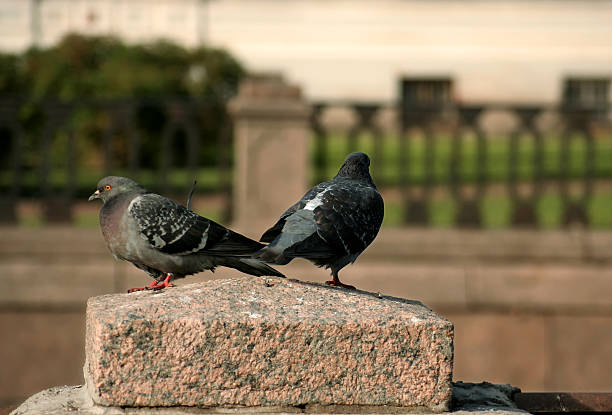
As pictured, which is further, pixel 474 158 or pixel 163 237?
pixel 474 158

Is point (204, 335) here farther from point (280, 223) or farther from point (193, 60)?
point (193, 60)

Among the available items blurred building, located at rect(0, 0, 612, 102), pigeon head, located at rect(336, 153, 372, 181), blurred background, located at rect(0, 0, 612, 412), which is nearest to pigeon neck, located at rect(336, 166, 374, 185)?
pigeon head, located at rect(336, 153, 372, 181)

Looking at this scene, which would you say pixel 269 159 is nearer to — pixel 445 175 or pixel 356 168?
pixel 356 168

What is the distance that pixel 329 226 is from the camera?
3807 millimetres

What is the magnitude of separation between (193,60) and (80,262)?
13231 mm

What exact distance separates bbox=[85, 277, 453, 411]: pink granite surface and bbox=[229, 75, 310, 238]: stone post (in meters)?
4.50

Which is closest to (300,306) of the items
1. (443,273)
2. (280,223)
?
(280,223)

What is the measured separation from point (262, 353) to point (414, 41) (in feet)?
84.3

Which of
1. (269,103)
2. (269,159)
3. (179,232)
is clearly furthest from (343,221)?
(269,103)

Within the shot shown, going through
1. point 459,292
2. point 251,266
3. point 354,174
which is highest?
point 354,174

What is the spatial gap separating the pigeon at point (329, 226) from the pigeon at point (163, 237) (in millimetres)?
215

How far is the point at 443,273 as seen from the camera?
830cm

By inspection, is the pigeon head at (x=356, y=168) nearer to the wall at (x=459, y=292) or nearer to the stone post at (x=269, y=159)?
the wall at (x=459, y=292)

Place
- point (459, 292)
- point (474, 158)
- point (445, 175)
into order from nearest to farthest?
point (459, 292), point (445, 175), point (474, 158)
